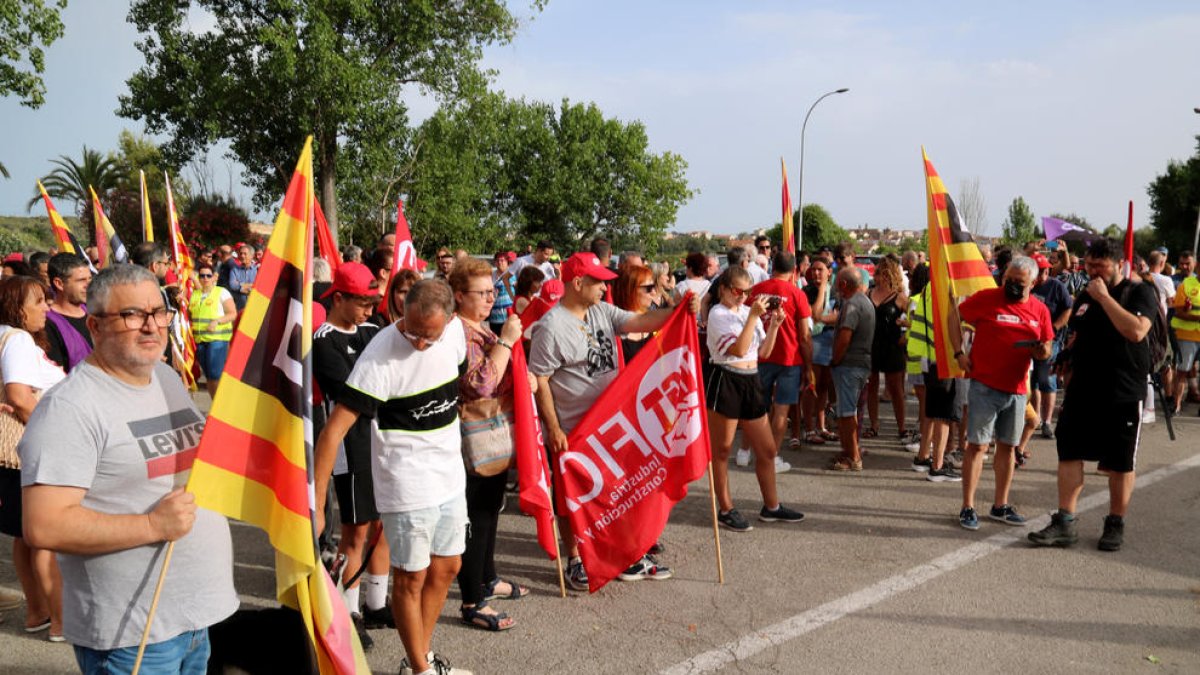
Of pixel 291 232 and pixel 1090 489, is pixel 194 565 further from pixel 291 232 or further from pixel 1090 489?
pixel 1090 489

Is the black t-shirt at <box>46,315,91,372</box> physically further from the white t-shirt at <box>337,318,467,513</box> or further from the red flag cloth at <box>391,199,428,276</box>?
the red flag cloth at <box>391,199,428,276</box>

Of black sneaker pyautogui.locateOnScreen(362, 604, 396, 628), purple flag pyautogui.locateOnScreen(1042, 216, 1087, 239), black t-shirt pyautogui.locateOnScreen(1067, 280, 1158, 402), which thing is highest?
purple flag pyautogui.locateOnScreen(1042, 216, 1087, 239)

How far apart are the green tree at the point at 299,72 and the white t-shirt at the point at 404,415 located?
21860mm

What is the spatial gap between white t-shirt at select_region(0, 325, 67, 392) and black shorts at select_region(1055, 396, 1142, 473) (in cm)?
611

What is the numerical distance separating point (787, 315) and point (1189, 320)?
6665 millimetres

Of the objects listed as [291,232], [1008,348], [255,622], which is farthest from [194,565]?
[1008,348]

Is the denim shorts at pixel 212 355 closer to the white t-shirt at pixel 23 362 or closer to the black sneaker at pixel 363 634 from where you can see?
the white t-shirt at pixel 23 362

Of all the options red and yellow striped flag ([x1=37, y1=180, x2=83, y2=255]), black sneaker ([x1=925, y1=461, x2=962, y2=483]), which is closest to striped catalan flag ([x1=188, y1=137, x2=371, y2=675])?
black sneaker ([x1=925, y1=461, x2=962, y2=483])

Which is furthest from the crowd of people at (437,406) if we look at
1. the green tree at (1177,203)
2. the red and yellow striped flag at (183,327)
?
the green tree at (1177,203)

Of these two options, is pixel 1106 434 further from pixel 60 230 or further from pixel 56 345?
pixel 60 230

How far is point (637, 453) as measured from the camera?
16.4 feet

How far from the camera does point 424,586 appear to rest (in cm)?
370

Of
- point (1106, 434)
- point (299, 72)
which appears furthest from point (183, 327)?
point (299, 72)

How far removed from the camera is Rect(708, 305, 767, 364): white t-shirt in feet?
19.2
